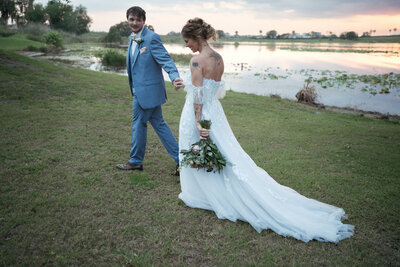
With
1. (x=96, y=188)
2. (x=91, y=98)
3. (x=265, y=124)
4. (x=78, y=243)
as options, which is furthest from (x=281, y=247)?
(x=91, y=98)

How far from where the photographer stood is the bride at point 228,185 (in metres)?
3.28

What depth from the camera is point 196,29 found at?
128 inches

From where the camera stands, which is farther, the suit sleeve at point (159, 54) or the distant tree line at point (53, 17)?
the distant tree line at point (53, 17)

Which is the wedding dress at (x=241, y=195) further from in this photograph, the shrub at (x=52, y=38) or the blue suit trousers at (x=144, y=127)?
the shrub at (x=52, y=38)

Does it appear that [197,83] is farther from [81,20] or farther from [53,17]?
[81,20]

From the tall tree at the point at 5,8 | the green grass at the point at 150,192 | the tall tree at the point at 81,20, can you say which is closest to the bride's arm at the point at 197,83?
the green grass at the point at 150,192

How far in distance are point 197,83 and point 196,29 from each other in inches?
27.4

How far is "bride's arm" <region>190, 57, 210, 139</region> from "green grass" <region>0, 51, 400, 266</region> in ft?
4.08

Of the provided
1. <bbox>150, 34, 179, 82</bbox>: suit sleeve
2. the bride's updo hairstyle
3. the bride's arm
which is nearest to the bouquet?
the bride's arm

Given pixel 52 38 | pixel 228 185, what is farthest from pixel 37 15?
pixel 228 185

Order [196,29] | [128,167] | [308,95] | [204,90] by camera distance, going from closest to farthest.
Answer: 1. [196,29]
2. [204,90]
3. [128,167]
4. [308,95]

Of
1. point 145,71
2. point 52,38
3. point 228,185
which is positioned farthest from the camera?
point 52,38

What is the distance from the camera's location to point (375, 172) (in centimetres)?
532

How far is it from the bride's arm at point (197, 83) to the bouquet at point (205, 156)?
0.23 ft
